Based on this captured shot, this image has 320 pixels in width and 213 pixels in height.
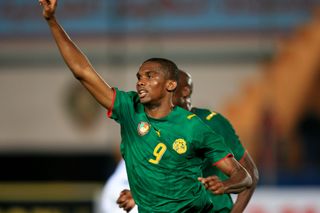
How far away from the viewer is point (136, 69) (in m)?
15.0

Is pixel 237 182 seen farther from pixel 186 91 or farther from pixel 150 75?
pixel 186 91

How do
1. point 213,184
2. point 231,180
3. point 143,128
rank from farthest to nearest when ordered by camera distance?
point 143,128 → point 231,180 → point 213,184

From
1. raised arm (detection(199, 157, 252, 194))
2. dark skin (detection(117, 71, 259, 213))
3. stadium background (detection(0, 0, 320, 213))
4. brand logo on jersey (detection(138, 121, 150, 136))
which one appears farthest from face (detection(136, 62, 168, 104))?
stadium background (detection(0, 0, 320, 213))

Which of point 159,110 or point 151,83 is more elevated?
point 151,83

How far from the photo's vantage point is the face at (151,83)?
5602 mm

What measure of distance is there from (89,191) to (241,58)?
4728 mm

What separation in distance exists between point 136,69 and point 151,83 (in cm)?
941

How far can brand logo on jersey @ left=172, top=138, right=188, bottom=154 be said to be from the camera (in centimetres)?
561

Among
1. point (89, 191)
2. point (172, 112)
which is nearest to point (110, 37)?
point (89, 191)

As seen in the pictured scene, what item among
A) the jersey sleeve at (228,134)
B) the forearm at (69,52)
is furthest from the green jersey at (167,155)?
the jersey sleeve at (228,134)

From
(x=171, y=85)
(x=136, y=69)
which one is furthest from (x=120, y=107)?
(x=136, y=69)

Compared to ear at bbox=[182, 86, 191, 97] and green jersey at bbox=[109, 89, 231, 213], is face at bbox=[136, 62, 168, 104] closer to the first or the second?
green jersey at bbox=[109, 89, 231, 213]

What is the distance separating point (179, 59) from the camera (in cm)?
1554

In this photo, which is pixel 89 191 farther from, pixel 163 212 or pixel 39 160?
pixel 163 212
